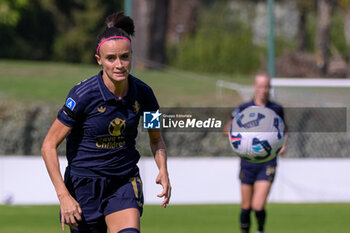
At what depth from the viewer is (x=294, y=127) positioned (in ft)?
51.6

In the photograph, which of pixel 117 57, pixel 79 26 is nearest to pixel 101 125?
pixel 117 57

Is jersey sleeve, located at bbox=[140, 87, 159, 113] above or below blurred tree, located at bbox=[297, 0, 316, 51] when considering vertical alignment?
above

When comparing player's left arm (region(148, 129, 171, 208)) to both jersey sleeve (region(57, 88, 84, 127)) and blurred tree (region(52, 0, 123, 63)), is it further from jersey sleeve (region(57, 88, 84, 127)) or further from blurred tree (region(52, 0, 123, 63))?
blurred tree (region(52, 0, 123, 63))

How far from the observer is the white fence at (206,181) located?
1391cm

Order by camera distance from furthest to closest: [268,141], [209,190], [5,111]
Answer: [5,111], [209,190], [268,141]

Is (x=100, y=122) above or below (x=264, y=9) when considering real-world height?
above

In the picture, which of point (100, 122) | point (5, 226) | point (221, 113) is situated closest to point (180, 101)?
point (221, 113)

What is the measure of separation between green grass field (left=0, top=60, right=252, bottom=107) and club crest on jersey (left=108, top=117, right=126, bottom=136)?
8987 millimetres

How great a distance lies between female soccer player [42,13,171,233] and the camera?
5227 millimetres

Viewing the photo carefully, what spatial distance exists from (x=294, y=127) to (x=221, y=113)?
75.0 inches

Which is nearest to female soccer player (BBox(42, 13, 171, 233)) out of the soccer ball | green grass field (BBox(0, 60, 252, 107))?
the soccer ball

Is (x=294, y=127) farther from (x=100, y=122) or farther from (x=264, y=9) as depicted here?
(x=264, y=9)

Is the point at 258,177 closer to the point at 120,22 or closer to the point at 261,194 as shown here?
the point at 261,194

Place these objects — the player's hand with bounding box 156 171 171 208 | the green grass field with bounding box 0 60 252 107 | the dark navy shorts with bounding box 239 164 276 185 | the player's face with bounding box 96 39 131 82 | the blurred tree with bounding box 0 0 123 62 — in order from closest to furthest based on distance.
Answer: the player's face with bounding box 96 39 131 82
the player's hand with bounding box 156 171 171 208
the dark navy shorts with bounding box 239 164 276 185
the green grass field with bounding box 0 60 252 107
the blurred tree with bounding box 0 0 123 62
